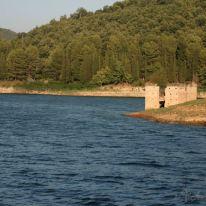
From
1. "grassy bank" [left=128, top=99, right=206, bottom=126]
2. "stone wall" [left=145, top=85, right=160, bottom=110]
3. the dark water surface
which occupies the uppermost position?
"stone wall" [left=145, top=85, right=160, bottom=110]

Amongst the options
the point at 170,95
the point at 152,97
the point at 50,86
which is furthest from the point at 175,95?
the point at 50,86

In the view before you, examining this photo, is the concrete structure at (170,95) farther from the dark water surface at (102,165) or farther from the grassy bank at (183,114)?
the dark water surface at (102,165)

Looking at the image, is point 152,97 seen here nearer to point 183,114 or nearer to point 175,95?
point 175,95

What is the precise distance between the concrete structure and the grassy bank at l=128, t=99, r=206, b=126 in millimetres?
4844

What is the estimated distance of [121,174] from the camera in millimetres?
38562

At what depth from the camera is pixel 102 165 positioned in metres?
42.0

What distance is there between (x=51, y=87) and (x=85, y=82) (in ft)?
36.8

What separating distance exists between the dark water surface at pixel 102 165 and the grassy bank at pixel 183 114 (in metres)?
4.73

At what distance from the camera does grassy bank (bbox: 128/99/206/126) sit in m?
75.6

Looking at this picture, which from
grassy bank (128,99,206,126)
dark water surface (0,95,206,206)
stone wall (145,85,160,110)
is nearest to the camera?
dark water surface (0,95,206,206)

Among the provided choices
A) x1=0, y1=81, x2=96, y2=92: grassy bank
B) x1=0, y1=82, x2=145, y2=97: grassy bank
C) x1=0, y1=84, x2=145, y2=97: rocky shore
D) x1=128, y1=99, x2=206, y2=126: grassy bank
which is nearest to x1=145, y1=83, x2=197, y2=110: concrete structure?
x1=128, y1=99, x2=206, y2=126: grassy bank

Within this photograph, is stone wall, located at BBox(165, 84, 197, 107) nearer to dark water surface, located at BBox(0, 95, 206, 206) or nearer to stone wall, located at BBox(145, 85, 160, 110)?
stone wall, located at BBox(145, 85, 160, 110)

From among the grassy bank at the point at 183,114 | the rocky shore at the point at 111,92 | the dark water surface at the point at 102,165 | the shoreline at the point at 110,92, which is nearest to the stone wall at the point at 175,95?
the grassy bank at the point at 183,114

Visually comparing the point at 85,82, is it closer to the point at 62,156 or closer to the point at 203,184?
the point at 62,156
